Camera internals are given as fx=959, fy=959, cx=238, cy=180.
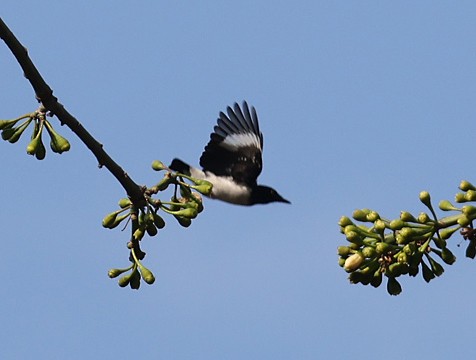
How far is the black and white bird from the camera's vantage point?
36.7 ft

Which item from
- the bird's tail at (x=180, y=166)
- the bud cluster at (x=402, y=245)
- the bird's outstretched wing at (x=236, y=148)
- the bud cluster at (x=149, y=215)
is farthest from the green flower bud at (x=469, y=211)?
the bird's outstretched wing at (x=236, y=148)

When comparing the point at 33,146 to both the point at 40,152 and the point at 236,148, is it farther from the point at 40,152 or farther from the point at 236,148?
the point at 236,148

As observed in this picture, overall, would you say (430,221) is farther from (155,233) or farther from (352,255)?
(155,233)

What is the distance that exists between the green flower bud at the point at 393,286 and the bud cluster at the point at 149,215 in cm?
136

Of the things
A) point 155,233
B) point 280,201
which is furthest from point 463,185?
point 280,201

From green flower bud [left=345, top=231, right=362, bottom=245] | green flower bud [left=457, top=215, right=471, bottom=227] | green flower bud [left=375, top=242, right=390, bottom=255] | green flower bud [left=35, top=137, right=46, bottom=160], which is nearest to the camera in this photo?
green flower bud [left=457, top=215, right=471, bottom=227]

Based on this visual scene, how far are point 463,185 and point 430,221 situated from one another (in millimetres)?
398

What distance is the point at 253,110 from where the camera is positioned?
39.3 ft

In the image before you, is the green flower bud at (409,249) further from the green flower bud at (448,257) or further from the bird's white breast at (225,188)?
the bird's white breast at (225,188)

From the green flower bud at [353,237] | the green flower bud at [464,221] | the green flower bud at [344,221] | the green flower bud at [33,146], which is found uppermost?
the green flower bud at [33,146]

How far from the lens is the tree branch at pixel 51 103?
446 cm

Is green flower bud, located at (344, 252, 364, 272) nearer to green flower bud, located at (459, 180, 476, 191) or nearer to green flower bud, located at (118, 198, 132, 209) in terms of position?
green flower bud, located at (459, 180, 476, 191)

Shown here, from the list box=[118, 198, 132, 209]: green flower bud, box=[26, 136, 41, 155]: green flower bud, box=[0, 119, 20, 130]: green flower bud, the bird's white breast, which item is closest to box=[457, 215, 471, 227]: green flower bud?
box=[118, 198, 132, 209]: green flower bud

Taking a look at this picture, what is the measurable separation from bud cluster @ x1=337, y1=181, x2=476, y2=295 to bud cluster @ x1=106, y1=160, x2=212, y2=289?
107cm
